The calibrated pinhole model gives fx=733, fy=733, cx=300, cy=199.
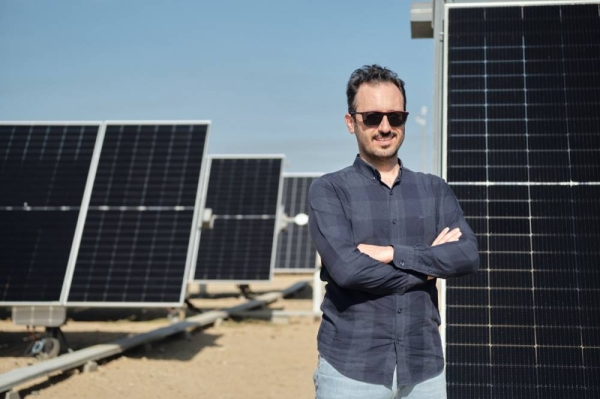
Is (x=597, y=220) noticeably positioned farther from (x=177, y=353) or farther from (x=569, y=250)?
(x=177, y=353)

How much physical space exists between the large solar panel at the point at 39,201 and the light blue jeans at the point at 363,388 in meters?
6.32

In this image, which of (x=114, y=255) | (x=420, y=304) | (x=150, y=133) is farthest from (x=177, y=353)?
(x=420, y=304)

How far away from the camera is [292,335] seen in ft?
40.2

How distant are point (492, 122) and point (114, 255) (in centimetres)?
524

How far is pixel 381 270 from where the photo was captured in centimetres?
293

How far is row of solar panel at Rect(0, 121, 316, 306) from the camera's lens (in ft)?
28.6

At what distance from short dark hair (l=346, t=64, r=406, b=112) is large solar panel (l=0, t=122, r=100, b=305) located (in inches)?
251

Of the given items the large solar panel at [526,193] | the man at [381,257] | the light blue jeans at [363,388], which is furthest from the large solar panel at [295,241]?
the light blue jeans at [363,388]

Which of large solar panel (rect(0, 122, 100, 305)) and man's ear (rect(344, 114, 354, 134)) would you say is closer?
man's ear (rect(344, 114, 354, 134))

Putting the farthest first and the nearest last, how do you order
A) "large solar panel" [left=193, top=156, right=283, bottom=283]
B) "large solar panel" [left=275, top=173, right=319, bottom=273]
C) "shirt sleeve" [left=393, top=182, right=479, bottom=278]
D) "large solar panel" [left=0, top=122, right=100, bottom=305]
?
"large solar panel" [left=275, top=173, right=319, bottom=273]
"large solar panel" [left=193, top=156, right=283, bottom=283]
"large solar panel" [left=0, top=122, right=100, bottom=305]
"shirt sleeve" [left=393, top=182, right=479, bottom=278]

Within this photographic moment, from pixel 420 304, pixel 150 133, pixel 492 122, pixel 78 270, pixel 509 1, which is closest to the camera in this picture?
pixel 420 304

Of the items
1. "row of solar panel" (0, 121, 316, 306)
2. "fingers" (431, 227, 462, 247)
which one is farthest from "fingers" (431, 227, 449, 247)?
"row of solar panel" (0, 121, 316, 306)

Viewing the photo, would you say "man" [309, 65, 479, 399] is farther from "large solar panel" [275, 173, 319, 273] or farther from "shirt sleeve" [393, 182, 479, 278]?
"large solar panel" [275, 173, 319, 273]

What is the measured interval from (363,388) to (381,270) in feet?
1.53
